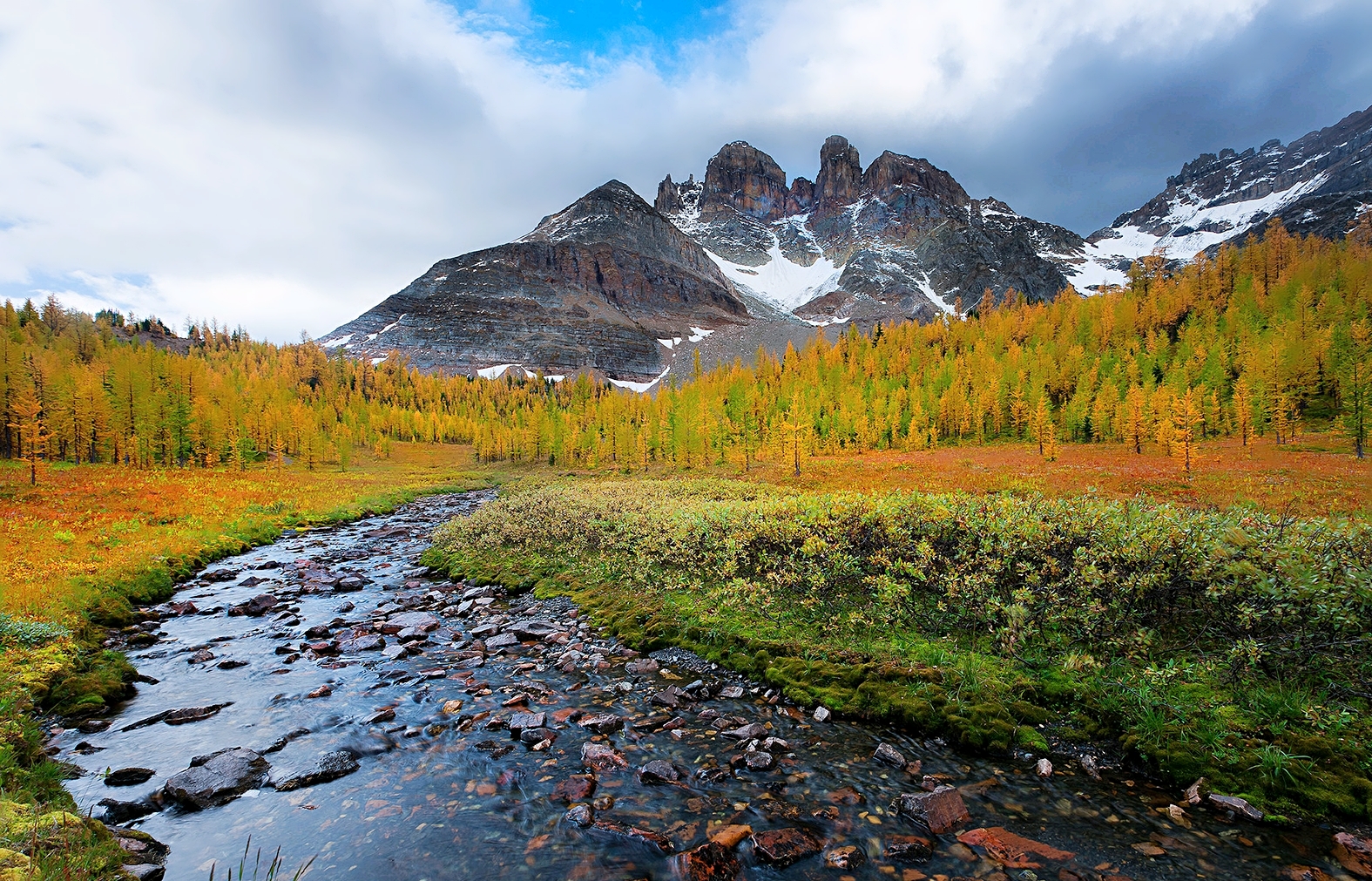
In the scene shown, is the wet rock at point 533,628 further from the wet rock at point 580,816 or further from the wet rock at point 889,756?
the wet rock at point 889,756

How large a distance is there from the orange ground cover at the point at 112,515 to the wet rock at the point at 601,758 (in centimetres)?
1502

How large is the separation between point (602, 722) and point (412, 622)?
371 inches

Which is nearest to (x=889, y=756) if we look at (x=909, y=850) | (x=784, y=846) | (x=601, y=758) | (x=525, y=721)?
(x=909, y=850)

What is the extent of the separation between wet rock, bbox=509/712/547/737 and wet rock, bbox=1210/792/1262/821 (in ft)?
34.2

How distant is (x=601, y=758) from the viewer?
29.4 ft

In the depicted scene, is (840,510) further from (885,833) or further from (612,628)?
(885,833)

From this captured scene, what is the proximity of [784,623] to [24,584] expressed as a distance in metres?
21.7

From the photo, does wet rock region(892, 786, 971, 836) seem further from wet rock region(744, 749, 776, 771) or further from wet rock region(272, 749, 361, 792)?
wet rock region(272, 749, 361, 792)

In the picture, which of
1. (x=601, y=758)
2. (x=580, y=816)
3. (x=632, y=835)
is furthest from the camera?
(x=601, y=758)

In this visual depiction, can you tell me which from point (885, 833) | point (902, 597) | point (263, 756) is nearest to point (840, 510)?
point (902, 597)

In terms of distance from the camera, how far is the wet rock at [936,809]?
716 cm

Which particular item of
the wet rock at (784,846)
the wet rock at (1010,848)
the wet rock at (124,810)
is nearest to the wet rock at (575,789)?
the wet rock at (784,846)

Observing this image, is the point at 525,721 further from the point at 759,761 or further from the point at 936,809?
the point at 936,809

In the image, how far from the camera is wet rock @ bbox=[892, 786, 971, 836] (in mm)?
7164
